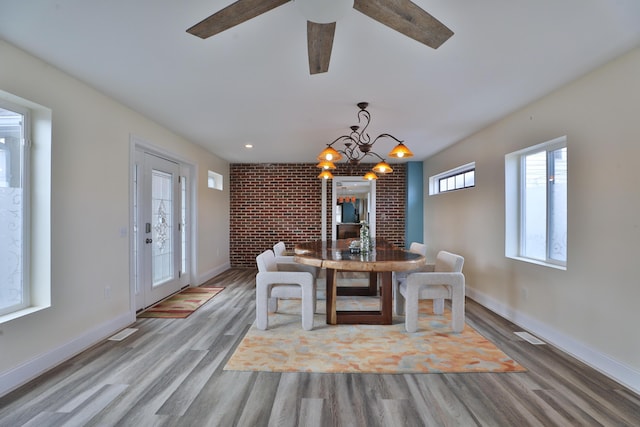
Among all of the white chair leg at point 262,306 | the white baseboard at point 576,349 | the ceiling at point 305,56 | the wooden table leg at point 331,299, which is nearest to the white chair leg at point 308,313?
the wooden table leg at point 331,299

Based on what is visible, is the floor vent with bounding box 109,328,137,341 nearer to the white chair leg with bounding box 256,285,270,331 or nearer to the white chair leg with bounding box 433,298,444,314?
the white chair leg with bounding box 256,285,270,331

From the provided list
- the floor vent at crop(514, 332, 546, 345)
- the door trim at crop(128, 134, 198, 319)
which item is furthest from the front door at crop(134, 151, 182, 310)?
the floor vent at crop(514, 332, 546, 345)

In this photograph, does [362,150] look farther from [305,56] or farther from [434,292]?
[434,292]

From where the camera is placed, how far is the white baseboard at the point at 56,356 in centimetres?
200

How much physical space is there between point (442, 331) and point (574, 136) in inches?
82.7

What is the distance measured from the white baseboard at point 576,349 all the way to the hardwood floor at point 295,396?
0.08m

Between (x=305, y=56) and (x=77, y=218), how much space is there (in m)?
2.33

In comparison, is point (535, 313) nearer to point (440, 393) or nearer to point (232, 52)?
point (440, 393)

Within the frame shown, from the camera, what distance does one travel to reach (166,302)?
4.02 meters

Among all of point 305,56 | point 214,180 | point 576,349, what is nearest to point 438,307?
point 576,349

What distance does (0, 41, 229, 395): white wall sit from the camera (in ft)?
6.93

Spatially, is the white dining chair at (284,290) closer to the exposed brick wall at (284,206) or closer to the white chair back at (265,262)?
the white chair back at (265,262)

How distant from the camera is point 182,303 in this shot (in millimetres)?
3977

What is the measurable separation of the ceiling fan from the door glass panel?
3114 mm
